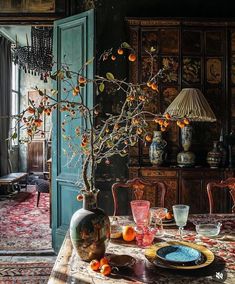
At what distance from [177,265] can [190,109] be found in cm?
246

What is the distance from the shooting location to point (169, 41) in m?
4.29

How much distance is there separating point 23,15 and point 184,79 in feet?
6.44

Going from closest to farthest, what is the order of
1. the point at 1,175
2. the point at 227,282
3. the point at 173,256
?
the point at 227,282
the point at 173,256
the point at 1,175

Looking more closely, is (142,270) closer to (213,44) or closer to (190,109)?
(190,109)

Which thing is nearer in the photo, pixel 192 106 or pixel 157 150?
pixel 192 106

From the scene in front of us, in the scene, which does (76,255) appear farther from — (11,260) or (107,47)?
(107,47)

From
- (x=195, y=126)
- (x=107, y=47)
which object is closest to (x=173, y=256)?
(x=195, y=126)

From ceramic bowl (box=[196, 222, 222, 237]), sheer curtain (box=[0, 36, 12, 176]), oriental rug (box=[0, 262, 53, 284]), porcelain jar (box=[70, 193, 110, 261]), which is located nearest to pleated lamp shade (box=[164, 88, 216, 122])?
ceramic bowl (box=[196, 222, 222, 237])

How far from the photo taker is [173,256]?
1729 mm

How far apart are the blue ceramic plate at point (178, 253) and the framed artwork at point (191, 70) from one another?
2820 mm

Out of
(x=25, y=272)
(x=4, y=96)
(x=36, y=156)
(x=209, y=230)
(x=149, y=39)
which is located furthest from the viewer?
(x=36, y=156)

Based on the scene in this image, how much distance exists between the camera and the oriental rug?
3.21m

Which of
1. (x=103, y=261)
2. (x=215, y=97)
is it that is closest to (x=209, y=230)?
(x=103, y=261)

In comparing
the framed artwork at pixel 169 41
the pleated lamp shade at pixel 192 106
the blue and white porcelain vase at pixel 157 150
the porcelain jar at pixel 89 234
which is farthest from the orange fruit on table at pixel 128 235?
the framed artwork at pixel 169 41
